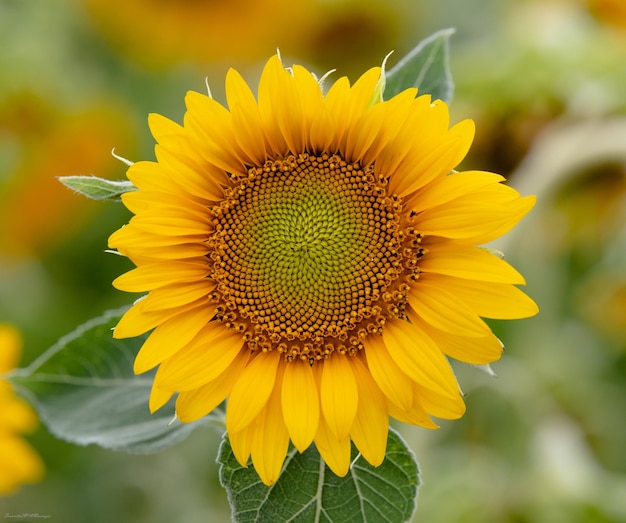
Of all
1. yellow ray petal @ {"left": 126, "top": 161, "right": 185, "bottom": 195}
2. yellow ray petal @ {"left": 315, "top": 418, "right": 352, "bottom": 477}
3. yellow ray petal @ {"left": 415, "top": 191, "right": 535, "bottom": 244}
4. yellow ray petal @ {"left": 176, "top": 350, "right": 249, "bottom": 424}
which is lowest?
yellow ray petal @ {"left": 315, "top": 418, "right": 352, "bottom": 477}

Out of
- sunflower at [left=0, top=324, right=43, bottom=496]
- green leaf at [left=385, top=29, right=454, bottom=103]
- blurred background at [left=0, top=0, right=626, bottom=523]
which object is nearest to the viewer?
green leaf at [left=385, top=29, right=454, bottom=103]

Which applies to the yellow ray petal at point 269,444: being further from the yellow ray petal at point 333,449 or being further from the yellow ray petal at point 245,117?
the yellow ray petal at point 245,117

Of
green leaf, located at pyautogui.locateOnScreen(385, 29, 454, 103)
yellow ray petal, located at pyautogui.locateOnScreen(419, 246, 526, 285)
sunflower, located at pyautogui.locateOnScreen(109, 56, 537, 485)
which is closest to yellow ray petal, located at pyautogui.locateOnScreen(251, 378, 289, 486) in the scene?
sunflower, located at pyautogui.locateOnScreen(109, 56, 537, 485)

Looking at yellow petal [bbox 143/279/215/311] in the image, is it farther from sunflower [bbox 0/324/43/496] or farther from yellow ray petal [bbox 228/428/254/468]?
sunflower [bbox 0/324/43/496]

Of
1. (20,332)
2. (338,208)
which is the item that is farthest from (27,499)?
(338,208)

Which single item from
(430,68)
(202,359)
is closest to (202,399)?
(202,359)

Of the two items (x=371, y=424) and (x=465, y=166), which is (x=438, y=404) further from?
(x=465, y=166)

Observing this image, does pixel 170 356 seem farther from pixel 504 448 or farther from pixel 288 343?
pixel 504 448
